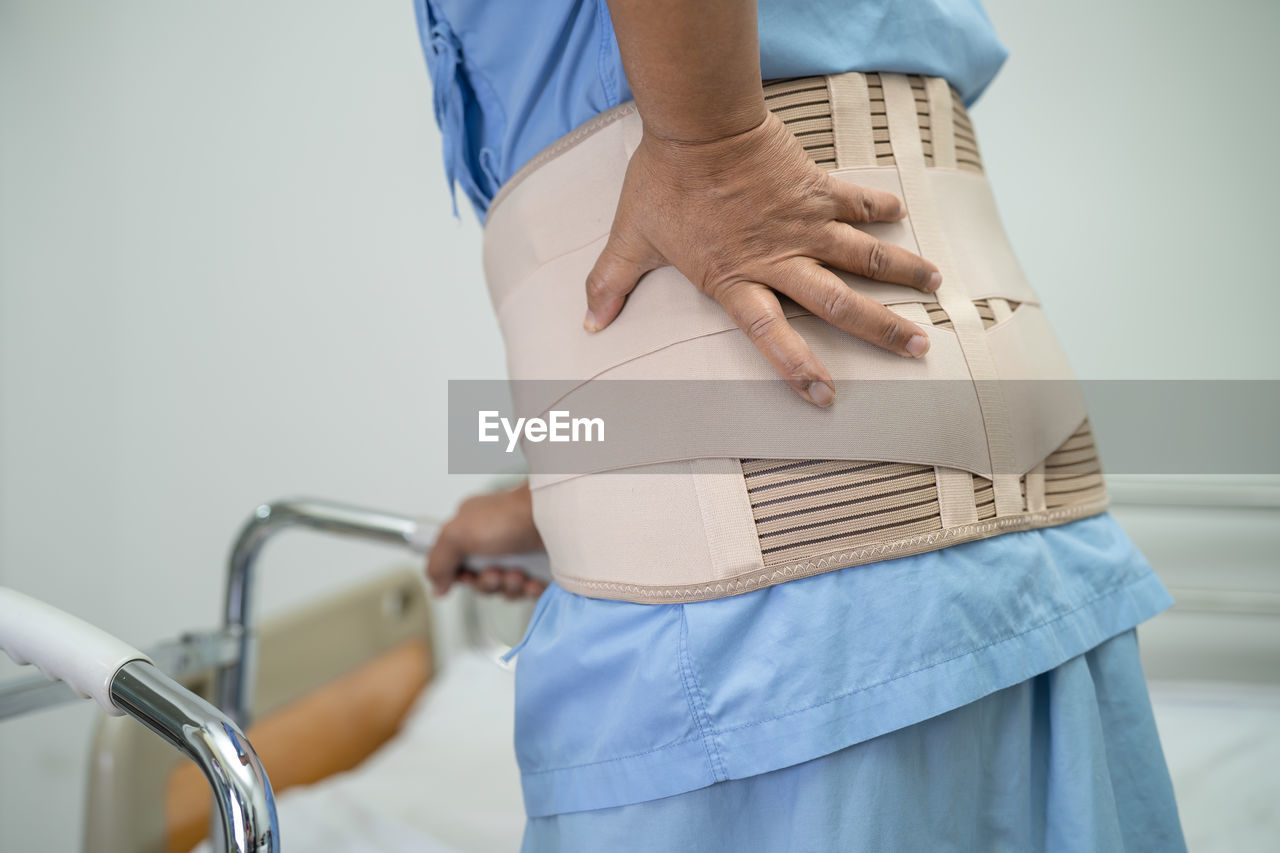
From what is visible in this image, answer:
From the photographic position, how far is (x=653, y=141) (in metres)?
0.46

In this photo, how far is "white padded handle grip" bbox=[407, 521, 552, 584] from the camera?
34.9 inches

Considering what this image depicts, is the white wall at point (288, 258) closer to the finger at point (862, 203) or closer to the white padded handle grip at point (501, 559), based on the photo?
the white padded handle grip at point (501, 559)

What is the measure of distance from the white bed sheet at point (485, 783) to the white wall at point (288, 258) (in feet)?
1.70

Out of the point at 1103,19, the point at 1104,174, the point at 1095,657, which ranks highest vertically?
the point at 1103,19

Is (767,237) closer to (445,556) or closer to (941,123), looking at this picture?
(941,123)

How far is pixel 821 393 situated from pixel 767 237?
0.29 ft

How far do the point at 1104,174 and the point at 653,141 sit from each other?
1.33 metres

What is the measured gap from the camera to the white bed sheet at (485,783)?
43.8 inches

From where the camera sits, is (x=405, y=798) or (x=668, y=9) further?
(x=405, y=798)

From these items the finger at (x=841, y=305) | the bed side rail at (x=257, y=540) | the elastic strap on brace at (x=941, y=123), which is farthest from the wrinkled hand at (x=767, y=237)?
the bed side rail at (x=257, y=540)

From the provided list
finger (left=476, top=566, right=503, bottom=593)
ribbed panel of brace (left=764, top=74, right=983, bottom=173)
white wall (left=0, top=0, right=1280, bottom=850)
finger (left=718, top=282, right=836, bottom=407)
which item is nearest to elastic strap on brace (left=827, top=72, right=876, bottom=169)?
ribbed panel of brace (left=764, top=74, right=983, bottom=173)

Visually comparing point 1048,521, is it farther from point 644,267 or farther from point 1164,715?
point 1164,715

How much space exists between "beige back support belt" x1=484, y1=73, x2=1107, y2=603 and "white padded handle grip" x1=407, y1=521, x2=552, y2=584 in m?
0.31

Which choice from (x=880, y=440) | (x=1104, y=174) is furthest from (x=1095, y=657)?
(x=1104, y=174)
